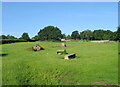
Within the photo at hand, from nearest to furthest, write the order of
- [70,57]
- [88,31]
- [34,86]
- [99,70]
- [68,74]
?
1. [34,86]
2. [68,74]
3. [99,70]
4. [70,57]
5. [88,31]

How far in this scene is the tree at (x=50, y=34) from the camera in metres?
116

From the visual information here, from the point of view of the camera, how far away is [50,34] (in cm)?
11681

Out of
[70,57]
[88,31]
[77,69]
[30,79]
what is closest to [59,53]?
[70,57]

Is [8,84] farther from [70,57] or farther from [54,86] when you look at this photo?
[70,57]

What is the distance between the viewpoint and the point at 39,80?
12.6 metres

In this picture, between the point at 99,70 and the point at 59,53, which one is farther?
the point at 59,53

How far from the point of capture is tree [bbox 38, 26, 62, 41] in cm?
11561

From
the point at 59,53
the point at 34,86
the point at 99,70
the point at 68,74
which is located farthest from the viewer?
the point at 59,53

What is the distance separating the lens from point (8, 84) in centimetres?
1155

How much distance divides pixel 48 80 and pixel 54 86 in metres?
1.39

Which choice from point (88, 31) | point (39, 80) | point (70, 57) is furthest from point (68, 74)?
point (88, 31)

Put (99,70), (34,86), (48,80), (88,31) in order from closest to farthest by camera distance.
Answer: (34,86)
(48,80)
(99,70)
(88,31)

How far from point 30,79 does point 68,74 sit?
3544 mm

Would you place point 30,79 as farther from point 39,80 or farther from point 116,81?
point 116,81
